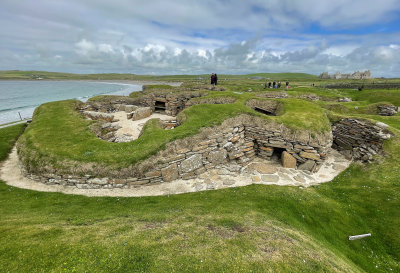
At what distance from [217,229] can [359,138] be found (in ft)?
48.9

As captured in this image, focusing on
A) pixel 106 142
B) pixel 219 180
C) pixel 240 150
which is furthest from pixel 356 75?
pixel 106 142

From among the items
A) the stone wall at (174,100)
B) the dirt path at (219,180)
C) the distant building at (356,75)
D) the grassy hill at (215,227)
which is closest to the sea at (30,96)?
the stone wall at (174,100)

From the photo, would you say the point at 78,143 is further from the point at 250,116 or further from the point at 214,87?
the point at 214,87

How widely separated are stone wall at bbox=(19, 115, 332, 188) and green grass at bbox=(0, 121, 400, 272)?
46.7 inches

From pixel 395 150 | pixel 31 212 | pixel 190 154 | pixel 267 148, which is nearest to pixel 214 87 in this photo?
pixel 267 148

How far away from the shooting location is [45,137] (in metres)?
13.2

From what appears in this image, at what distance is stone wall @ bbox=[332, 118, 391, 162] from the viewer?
12.5 metres

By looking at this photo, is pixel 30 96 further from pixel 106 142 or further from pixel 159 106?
pixel 106 142

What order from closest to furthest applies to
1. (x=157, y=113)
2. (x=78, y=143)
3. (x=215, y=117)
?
(x=78, y=143) → (x=215, y=117) → (x=157, y=113)

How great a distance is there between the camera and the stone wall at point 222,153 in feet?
34.0

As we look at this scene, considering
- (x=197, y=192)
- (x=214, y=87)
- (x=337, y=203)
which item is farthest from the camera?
(x=214, y=87)

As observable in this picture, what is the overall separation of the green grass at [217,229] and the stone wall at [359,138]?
79 centimetres

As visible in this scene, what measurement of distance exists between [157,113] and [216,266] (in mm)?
23330

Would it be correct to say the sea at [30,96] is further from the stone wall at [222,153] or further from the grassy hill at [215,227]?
the grassy hill at [215,227]
